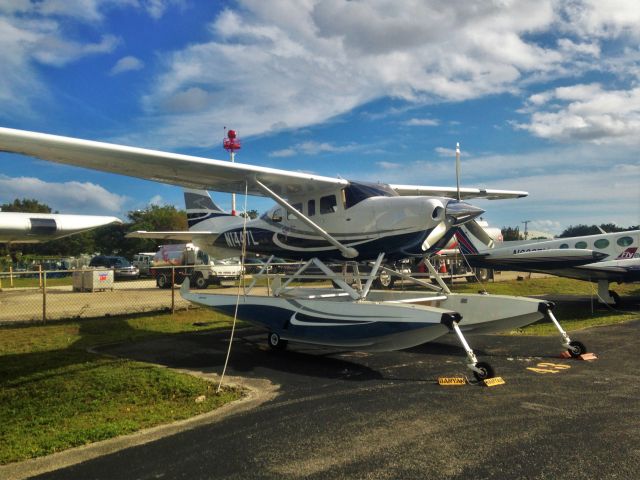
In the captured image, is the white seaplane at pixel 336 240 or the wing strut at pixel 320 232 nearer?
the white seaplane at pixel 336 240

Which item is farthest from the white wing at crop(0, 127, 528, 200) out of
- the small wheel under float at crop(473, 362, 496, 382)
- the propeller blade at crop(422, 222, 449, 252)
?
the small wheel under float at crop(473, 362, 496, 382)

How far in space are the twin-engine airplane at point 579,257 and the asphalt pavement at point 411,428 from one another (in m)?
7.98

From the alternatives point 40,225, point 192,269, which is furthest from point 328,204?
point 192,269

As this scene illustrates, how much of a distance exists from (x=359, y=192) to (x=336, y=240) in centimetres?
115

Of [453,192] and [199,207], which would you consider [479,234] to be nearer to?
[453,192]

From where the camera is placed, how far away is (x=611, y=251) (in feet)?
53.1

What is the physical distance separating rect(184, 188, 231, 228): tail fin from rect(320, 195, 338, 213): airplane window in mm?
5297

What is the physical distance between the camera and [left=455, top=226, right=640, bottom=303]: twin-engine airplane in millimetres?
15070

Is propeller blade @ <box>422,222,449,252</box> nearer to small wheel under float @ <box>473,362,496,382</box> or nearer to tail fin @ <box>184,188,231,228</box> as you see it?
small wheel under float @ <box>473,362,496,382</box>

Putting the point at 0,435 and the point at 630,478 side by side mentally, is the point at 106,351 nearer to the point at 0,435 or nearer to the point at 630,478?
the point at 0,435

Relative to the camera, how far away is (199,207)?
14672 millimetres

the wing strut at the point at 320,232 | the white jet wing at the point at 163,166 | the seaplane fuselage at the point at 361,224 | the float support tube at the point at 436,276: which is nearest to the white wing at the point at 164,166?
the white jet wing at the point at 163,166

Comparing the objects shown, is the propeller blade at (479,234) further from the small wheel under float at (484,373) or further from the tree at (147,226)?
the tree at (147,226)

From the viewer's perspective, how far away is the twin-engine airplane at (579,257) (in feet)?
49.4
